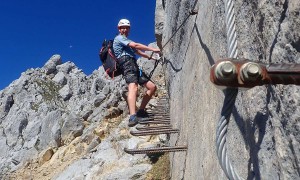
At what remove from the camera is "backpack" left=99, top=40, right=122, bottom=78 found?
25.9ft

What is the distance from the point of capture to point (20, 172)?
1850cm

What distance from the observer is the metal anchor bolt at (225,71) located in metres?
1.58

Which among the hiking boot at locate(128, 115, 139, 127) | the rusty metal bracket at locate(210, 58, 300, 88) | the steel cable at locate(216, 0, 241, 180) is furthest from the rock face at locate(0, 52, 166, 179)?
the rusty metal bracket at locate(210, 58, 300, 88)

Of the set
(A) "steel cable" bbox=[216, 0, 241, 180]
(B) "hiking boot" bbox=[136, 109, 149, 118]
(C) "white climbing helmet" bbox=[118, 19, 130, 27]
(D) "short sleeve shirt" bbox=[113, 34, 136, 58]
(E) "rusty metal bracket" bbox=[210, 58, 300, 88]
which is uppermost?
(C) "white climbing helmet" bbox=[118, 19, 130, 27]

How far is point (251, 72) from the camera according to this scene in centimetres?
158

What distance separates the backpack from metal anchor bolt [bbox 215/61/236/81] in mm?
6319

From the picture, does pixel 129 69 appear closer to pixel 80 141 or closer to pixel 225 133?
pixel 225 133

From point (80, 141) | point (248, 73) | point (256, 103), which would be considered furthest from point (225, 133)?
point (80, 141)

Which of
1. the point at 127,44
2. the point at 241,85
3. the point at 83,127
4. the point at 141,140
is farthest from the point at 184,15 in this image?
the point at 83,127

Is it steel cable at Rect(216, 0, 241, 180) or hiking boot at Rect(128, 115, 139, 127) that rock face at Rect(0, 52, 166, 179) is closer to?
hiking boot at Rect(128, 115, 139, 127)

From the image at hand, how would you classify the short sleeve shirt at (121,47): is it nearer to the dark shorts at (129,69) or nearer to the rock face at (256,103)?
the dark shorts at (129,69)

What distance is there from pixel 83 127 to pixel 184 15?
41.0 ft

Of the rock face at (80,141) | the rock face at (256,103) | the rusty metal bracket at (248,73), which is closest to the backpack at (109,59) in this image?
the rock face at (80,141)

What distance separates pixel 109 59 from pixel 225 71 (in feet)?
21.6
